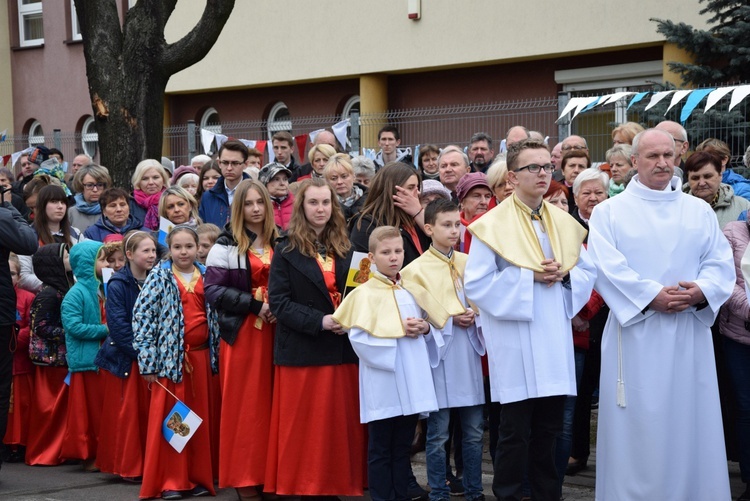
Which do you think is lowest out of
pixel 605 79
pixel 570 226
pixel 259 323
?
pixel 259 323

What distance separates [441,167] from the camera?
347 inches

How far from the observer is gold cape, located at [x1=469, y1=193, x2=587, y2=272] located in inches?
247

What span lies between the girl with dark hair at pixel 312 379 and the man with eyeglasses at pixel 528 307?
1.07m

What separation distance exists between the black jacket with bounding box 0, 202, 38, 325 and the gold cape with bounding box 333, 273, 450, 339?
2481 mm

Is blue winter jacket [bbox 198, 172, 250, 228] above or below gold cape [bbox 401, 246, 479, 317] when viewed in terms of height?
above

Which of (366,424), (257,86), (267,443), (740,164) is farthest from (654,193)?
(257,86)

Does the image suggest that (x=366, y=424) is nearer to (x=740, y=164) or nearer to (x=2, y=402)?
(x=2, y=402)

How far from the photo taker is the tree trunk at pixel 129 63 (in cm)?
1273

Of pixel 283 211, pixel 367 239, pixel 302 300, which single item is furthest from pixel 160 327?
pixel 367 239

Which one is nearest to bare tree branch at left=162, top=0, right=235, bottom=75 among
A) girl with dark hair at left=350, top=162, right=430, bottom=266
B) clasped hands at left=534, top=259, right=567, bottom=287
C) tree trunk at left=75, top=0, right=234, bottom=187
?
tree trunk at left=75, top=0, right=234, bottom=187

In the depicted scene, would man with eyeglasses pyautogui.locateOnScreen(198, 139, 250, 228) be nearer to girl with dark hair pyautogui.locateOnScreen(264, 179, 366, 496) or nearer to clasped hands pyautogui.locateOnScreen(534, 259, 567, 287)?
girl with dark hair pyautogui.locateOnScreen(264, 179, 366, 496)

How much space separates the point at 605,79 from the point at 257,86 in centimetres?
838

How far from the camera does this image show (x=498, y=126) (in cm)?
1562

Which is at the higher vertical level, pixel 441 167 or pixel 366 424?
pixel 441 167
